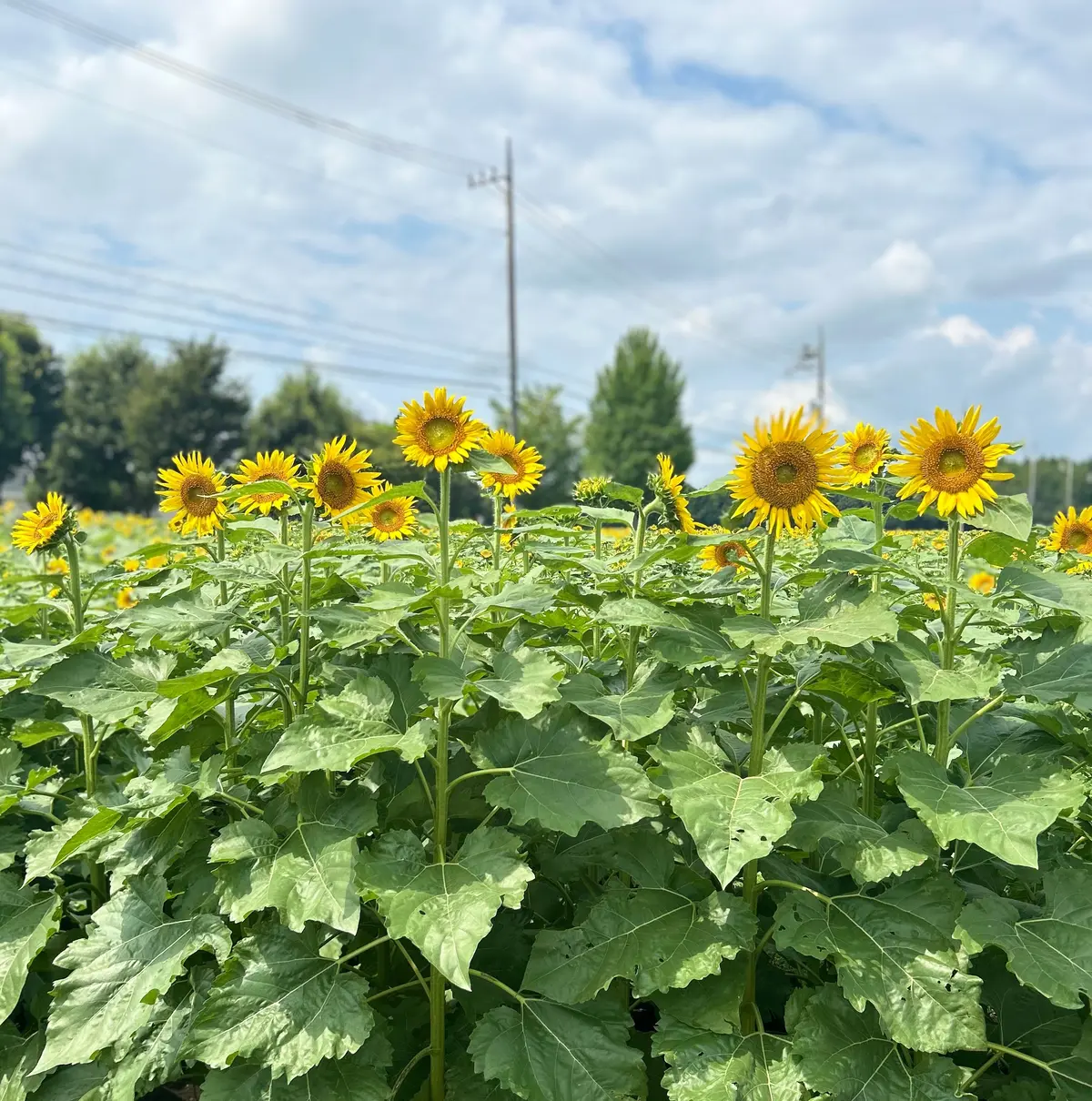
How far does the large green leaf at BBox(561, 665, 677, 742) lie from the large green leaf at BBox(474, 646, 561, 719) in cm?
10

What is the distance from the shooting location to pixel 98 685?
249cm

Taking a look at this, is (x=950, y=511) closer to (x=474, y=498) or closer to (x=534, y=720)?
(x=534, y=720)

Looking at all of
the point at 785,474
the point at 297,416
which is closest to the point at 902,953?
the point at 785,474

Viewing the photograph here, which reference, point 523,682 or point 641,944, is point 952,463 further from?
point 641,944

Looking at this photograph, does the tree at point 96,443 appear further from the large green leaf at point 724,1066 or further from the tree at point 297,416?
the large green leaf at point 724,1066

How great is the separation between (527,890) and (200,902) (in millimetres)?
795

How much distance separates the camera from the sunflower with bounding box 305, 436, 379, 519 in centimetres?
267

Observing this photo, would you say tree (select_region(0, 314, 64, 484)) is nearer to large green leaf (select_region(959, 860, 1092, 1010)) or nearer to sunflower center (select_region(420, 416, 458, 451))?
sunflower center (select_region(420, 416, 458, 451))

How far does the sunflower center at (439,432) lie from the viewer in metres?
2.51

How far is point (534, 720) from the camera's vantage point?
88.6 inches

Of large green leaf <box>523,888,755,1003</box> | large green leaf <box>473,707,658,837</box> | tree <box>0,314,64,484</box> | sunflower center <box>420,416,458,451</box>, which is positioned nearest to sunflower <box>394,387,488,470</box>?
sunflower center <box>420,416,458,451</box>

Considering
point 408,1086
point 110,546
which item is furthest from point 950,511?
point 110,546

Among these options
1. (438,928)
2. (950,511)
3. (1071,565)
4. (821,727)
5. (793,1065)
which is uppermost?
(950,511)

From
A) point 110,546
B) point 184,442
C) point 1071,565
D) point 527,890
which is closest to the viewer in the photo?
point 527,890
